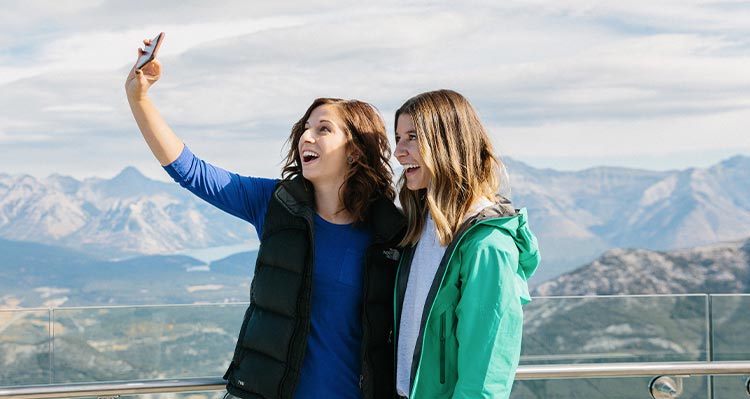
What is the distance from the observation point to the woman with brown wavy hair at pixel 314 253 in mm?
2254

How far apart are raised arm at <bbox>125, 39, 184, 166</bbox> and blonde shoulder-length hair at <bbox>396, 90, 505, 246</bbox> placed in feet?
2.03

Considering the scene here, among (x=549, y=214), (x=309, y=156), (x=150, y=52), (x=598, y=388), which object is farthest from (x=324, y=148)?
(x=549, y=214)

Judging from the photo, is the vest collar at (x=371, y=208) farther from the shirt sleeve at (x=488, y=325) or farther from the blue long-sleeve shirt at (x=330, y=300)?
the shirt sleeve at (x=488, y=325)

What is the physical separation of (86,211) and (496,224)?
434 feet

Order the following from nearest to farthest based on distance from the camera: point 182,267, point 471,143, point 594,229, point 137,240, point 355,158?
point 471,143
point 355,158
point 182,267
point 137,240
point 594,229

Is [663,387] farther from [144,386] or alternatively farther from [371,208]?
[144,386]

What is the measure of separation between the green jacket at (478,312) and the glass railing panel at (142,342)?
2.31 m

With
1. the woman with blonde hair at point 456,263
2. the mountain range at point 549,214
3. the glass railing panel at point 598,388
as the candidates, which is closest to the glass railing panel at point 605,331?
the glass railing panel at point 598,388

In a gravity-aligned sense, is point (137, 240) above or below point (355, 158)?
below

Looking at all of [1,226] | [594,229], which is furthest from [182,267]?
[594,229]

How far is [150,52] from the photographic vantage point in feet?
7.59

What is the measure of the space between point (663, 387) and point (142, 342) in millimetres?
2701

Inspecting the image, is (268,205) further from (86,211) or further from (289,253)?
(86,211)

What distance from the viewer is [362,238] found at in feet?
7.81
